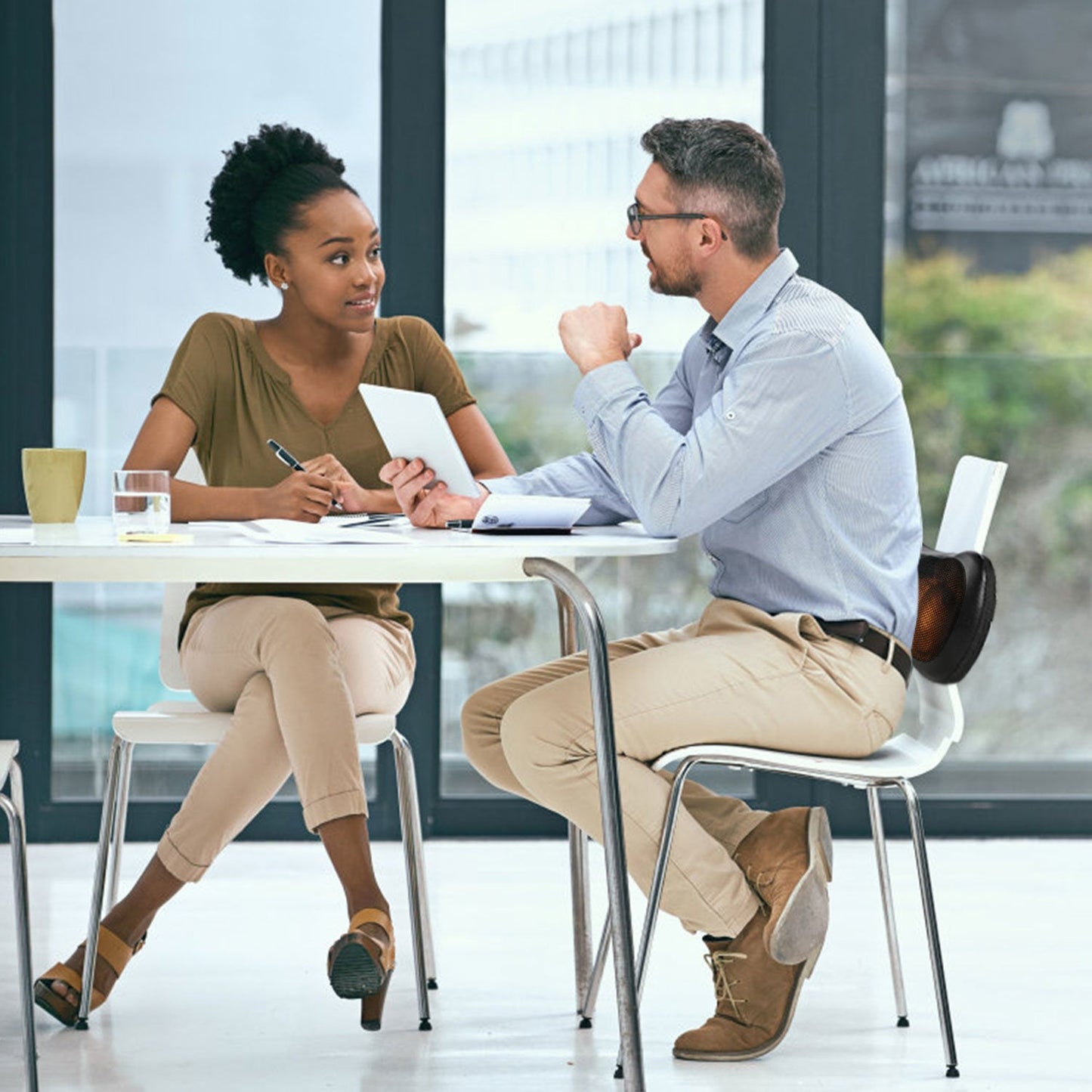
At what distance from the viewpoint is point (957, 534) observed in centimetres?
240

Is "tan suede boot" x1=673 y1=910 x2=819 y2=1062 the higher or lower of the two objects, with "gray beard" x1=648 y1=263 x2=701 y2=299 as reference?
lower

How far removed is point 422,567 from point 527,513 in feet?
0.89

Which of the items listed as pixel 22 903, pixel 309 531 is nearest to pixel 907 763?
pixel 309 531

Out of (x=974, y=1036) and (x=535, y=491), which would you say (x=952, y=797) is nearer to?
(x=974, y=1036)

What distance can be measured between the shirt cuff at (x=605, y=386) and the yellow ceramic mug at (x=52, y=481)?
26.6 inches

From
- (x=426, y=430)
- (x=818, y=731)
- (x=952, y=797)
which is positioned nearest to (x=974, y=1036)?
(x=818, y=731)

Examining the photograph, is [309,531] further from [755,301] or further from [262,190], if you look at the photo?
[262,190]

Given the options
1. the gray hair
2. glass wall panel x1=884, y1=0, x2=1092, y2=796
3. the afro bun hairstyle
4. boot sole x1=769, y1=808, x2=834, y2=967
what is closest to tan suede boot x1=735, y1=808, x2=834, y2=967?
boot sole x1=769, y1=808, x2=834, y2=967

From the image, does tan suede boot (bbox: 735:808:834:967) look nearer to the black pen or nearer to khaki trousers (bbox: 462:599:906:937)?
khaki trousers (bbox: 462:599:906:937)

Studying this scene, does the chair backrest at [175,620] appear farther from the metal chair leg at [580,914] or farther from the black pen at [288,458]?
the metal chair leg at [580,914]

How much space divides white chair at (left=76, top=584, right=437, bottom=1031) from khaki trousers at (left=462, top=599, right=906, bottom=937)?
29 cm

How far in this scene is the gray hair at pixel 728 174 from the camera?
2262 mm

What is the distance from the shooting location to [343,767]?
2.31 metres

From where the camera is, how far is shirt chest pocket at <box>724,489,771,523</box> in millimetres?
2248
